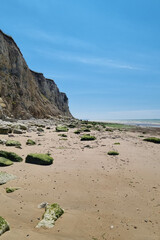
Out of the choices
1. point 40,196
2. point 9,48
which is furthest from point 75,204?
point 9,48

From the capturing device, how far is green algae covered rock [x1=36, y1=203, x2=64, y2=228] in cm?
292

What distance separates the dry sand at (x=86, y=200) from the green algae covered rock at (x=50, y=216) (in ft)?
0.27

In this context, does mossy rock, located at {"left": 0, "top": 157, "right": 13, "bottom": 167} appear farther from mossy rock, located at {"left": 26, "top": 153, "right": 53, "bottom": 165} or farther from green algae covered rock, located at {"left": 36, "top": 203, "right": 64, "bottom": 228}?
green algae covered rock, located at {"left": 36, "top": 203, "right": 64, "bottom": 228}

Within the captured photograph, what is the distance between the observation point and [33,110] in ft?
141

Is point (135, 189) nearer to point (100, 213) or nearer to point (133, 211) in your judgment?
point (133, 211)

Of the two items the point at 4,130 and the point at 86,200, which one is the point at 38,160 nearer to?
the point at 86,200

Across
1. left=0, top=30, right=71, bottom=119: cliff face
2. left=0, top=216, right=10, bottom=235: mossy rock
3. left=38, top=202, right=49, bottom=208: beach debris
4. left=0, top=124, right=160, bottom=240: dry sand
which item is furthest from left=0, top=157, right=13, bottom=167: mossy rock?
left=0, top=30, right=71, bottom=119: cliff face

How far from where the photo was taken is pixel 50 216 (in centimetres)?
310

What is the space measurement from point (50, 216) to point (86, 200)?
1138mm

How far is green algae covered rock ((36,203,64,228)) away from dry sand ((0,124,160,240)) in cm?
8

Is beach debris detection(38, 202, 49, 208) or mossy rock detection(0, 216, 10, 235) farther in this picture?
beach debris detection(38, 202, 49, 208)

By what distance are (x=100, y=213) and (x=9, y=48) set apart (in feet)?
153

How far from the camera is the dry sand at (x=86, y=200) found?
285 centimetres

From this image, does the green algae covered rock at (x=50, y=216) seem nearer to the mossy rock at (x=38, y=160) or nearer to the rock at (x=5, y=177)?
the rock at (x=5, y=177)
